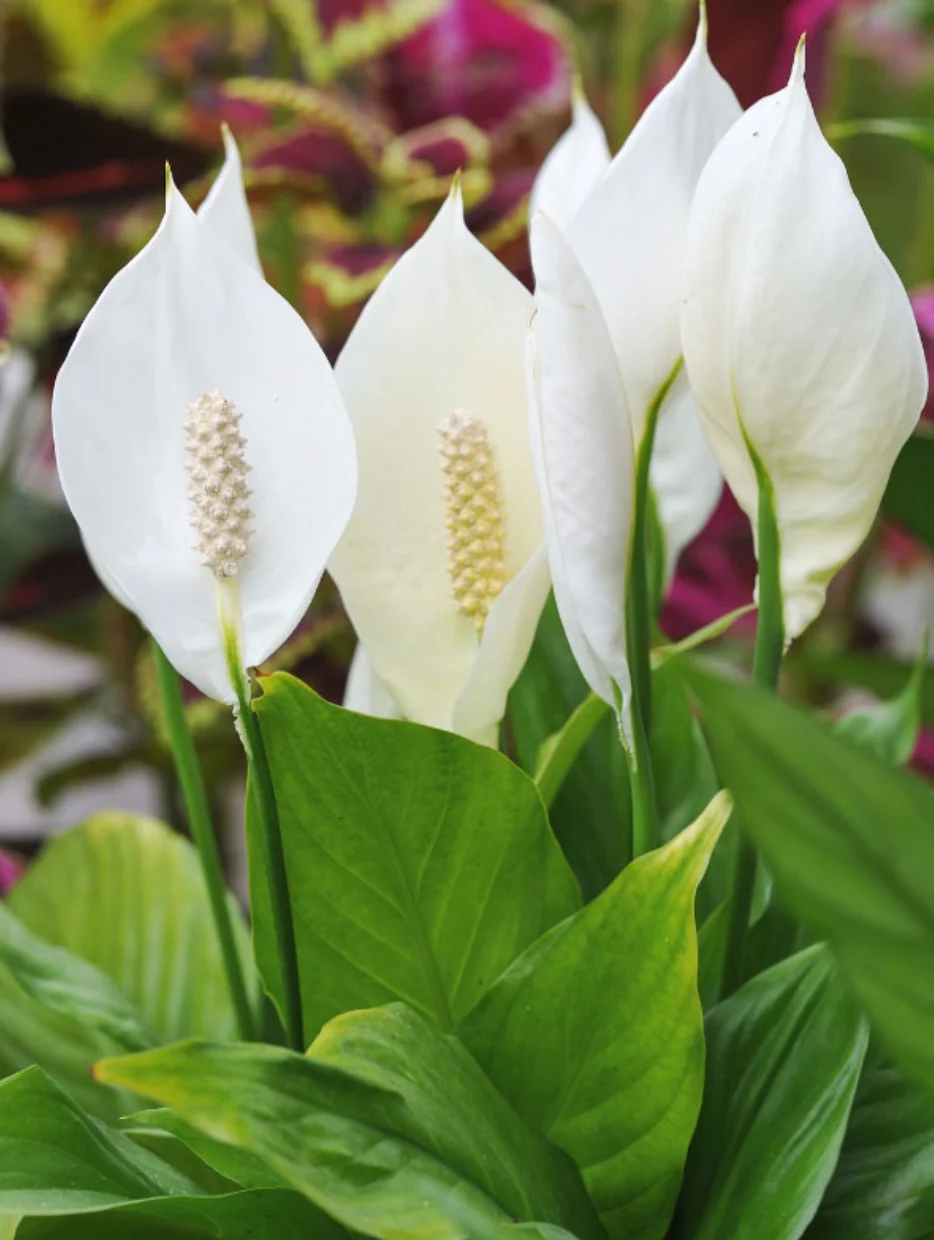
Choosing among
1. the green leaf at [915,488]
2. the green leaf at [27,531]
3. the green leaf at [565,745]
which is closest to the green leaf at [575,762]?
the green leaf at [565,745]

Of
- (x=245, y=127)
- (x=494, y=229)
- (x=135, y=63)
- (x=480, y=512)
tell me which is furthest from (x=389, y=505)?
(x=135, y=63)

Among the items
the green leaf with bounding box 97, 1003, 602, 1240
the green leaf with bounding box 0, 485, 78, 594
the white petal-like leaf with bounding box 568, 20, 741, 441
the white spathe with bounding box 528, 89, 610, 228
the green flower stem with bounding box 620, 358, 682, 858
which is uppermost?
the white spathe with bounding box 528, 89, 610, 228

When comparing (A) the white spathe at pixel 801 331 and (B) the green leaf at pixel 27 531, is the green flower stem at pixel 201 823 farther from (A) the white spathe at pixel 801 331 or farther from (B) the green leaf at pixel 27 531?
(B) the green leaf at pixel 27 531

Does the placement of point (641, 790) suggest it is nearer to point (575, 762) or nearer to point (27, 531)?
point (575, 762)

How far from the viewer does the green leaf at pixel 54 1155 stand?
0.61ft

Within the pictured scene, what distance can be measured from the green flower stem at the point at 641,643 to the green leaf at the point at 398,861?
0.02 m

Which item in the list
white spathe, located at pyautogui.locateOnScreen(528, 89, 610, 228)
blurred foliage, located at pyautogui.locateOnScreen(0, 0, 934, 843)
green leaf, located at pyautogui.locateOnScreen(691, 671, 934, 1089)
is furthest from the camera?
blurred foliage, located at pyautogui.locateOnScreen(0, 0, 934, 843)

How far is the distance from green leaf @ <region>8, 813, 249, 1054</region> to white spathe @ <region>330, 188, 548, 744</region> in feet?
0.37

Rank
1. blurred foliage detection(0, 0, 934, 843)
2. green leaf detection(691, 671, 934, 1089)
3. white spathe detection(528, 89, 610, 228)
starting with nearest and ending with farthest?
green leaf detection(691, 671, 934, 1089) < white spathe detection(528, 89, 610, 228) < blurred foliage detection(0, 0, 934, 843)

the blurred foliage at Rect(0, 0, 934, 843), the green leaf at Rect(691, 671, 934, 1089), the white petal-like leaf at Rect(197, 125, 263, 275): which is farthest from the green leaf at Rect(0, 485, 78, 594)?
the green leaf at Rect(691, 671, 934, 1089)

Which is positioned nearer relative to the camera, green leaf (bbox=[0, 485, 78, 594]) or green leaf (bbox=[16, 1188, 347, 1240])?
green leaf (bbox=[16, 1188, 347, 1240])

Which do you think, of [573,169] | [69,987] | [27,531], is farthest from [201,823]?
[27,531]

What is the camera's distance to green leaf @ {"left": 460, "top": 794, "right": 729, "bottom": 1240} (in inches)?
7.4

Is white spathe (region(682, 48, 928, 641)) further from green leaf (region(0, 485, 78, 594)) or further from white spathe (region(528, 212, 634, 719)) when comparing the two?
green leaf (region(0, 485, 78, 594))
